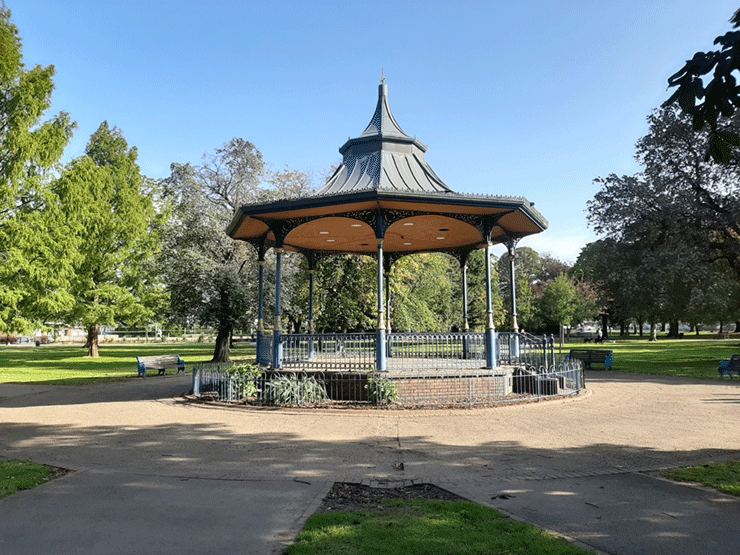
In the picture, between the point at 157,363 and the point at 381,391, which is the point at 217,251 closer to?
the point at 157,363

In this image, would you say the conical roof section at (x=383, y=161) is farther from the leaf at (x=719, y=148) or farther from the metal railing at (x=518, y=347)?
the leaf at (x=719, y=148)

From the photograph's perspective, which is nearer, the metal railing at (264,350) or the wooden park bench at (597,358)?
the metal railing at (264,350)

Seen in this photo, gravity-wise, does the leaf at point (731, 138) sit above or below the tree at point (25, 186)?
below

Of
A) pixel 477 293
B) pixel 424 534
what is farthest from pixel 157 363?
pixel 477 293

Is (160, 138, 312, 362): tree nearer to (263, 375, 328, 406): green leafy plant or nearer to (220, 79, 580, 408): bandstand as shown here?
(220, 79, 580, 408): bandstand

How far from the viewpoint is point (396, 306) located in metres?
28.4

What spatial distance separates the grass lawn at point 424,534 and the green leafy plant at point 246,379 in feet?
28.5

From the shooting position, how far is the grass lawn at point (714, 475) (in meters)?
5.91

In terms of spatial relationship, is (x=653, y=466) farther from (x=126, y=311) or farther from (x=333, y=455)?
(x=126, y=311)

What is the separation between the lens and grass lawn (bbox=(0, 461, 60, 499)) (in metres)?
6.09

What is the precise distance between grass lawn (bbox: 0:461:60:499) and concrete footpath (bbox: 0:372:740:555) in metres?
0.25

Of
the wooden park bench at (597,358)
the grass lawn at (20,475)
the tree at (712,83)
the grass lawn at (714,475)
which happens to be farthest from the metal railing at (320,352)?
the wooden park bench at (597,358)

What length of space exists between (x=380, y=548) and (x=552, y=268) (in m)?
87.1

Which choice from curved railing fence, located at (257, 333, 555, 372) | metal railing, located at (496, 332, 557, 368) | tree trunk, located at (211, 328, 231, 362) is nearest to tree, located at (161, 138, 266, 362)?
tree trunk, located at (211, 328, 231, 362)
